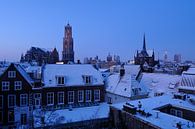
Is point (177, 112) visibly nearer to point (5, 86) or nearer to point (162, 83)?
point (162, 83)

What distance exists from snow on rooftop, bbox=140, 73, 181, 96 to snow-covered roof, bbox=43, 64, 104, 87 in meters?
11.3

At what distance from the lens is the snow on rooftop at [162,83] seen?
43938 millimetres

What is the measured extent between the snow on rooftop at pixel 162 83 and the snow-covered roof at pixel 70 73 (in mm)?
11298

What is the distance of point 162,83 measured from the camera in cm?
4666

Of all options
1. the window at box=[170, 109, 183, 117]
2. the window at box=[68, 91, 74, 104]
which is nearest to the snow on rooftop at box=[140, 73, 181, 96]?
the window at box=[170, 109, 183, 117]

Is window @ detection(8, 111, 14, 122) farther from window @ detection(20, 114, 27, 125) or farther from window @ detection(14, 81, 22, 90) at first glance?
window @ detection(14, 81, 22, 90)

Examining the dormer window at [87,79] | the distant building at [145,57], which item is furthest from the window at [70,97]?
the distant building at [145,57]

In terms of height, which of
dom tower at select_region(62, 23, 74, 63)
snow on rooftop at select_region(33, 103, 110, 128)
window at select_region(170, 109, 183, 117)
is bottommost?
snow on rooftop at select_region(33, 103, 110, 128)

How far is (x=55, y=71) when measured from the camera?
130 feet

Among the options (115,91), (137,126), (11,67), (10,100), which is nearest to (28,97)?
(10,100)

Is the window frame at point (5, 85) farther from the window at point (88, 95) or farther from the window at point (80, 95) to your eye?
the window at point (88, 95)

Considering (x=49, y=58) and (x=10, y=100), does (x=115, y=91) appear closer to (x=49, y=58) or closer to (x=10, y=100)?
(x=10, y=100)

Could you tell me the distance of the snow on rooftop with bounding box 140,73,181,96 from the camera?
144ft

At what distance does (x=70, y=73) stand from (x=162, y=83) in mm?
19290
